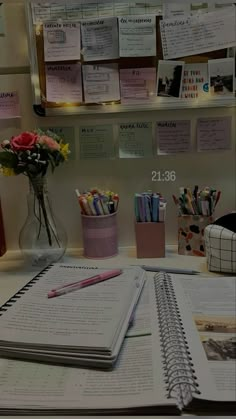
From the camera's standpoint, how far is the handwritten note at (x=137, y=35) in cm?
102

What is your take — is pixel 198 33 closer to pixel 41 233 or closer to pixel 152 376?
pixel 41 233

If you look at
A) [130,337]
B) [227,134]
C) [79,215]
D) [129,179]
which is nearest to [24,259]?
[79,215]

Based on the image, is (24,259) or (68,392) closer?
(68,392)

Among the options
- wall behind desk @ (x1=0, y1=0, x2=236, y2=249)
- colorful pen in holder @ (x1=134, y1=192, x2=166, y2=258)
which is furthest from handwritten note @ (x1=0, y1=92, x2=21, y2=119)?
colorful pen in holder @ (x1=134, y1=192, x2=166, y2=258)

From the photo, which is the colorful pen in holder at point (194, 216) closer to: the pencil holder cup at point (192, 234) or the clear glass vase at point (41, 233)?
the pencil holder cup at point (192, 234)

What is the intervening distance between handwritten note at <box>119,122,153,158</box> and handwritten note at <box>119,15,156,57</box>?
0.17 m

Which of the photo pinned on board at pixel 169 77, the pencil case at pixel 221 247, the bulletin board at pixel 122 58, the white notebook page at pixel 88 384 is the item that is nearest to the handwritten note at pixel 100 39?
the bulletin board at pixel 122 58

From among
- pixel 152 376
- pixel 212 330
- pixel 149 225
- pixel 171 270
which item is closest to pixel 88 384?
pixel 152 376

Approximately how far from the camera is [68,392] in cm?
52

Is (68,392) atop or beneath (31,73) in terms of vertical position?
beneath

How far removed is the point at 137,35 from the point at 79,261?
1.88 feet

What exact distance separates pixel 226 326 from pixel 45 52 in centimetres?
77

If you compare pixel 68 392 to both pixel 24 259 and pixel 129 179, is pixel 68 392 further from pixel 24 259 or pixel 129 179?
pixel 129 179

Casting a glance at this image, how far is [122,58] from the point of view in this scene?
103 cm
